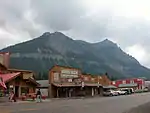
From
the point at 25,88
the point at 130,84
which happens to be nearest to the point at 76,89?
the point at 25,88

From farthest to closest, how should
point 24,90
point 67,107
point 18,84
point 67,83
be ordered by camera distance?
point 67,83 → point 24,90 → point 18,84 → point 67,107

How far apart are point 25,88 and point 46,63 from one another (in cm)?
13854

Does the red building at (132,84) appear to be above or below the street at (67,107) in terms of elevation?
above

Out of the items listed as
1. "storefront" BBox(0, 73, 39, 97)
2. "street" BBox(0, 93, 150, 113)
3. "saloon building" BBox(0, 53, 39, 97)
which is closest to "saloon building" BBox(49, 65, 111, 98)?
"storefront" BBox(0, 73, 39, 97)

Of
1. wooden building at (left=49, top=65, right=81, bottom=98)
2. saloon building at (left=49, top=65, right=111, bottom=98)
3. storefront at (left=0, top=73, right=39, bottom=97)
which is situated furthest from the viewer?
saloon building at (left=49, top=65, right=111, bottom=98)

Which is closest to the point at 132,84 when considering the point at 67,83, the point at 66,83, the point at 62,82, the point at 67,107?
the point at 67,83

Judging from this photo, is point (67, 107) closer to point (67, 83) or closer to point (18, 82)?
point (18, 82)

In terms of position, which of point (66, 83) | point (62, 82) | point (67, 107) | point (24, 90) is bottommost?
point (67, 107)

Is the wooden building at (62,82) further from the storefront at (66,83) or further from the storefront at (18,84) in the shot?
the storefront at (18,84)

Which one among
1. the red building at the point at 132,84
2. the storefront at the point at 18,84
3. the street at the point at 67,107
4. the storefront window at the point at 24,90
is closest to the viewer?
the street at the point at 67,107

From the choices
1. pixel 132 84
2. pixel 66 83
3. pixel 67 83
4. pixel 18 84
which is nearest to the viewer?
pixel 18 84

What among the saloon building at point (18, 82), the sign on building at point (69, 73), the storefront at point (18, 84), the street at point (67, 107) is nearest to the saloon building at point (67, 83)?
the sign on building at point (69, 73)

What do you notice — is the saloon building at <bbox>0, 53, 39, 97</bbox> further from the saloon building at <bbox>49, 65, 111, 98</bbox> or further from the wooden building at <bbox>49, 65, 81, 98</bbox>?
the saloon building at <bbox>49, 65, 111, 98</bbox>

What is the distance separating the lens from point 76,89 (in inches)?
3260
